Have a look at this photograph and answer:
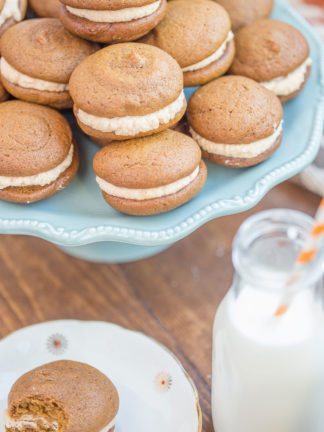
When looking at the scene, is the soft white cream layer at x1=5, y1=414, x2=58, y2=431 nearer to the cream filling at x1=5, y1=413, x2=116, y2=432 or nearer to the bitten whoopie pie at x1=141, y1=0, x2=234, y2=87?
the cream filling at x1=5, y1=413, x2=116, y2=432

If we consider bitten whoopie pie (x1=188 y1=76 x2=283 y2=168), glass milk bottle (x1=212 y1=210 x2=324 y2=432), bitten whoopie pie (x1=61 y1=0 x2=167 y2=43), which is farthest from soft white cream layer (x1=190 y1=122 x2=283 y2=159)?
glass milk bottle (x1=212 y1=210 x2=324 y2=432)

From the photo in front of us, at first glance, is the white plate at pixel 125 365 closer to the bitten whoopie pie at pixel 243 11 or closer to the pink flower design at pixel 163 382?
the pink flower design at pixel 163 382

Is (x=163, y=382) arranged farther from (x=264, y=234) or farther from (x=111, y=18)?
(x=111, y=18)

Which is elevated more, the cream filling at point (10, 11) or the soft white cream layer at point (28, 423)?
the cream filling at point (10, 11)

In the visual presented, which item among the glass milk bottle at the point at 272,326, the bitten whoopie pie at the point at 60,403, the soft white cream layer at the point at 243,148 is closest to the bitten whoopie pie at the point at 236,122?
the soft white cream layer at the point at 243,148

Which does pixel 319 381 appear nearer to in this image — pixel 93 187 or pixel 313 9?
pixel 93 187
